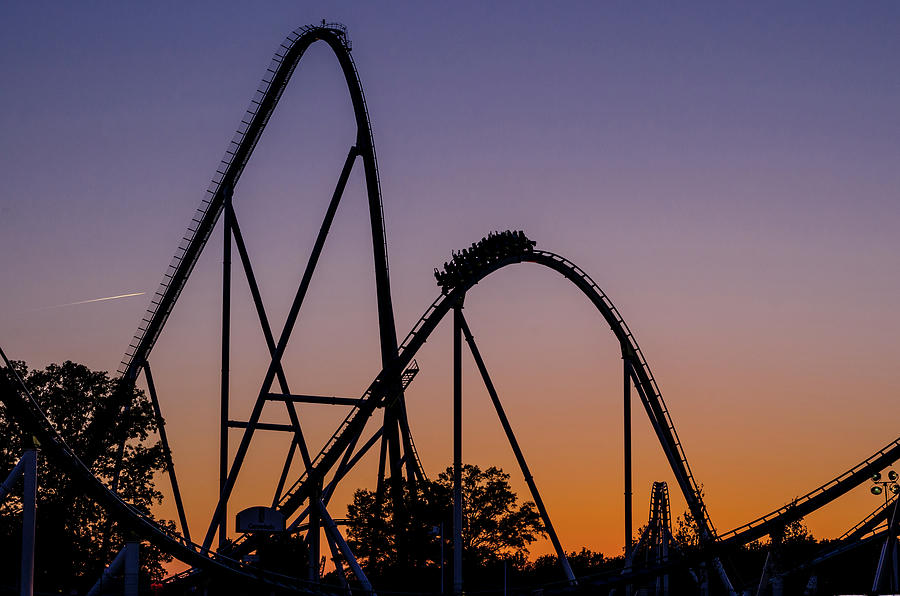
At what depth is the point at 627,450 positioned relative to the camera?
144ft

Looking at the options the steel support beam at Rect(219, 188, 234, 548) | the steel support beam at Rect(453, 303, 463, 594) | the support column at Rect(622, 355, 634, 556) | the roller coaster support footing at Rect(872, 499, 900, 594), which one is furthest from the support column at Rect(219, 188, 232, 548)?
the roller coaster support footing at Rect(872, 499, 900, 594)

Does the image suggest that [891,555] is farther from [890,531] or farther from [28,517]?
[28,517]

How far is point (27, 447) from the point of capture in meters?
30.1

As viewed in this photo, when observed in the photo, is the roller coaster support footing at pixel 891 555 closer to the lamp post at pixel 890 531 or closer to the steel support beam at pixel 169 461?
the lamp post at pixel 890 531

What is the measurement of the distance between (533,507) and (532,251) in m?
20.0

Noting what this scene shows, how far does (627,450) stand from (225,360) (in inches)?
451

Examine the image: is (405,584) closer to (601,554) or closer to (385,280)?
(385,280)

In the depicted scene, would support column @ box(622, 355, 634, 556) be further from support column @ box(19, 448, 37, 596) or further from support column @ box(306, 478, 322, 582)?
support column @ box(19, 448, 37, 596)

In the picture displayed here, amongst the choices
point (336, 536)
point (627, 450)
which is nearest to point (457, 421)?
point (336, 536)

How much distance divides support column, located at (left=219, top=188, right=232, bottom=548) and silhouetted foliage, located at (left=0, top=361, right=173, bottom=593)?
451cm

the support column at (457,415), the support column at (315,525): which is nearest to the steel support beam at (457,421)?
the support column at (457,415)

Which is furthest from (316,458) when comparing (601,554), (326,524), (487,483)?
(601,554)

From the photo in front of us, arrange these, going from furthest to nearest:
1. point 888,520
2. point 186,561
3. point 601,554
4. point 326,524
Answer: point 601,554 < point 326,524 < point 888,520 < point 186,561

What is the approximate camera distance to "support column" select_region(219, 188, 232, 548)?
40469 mm
